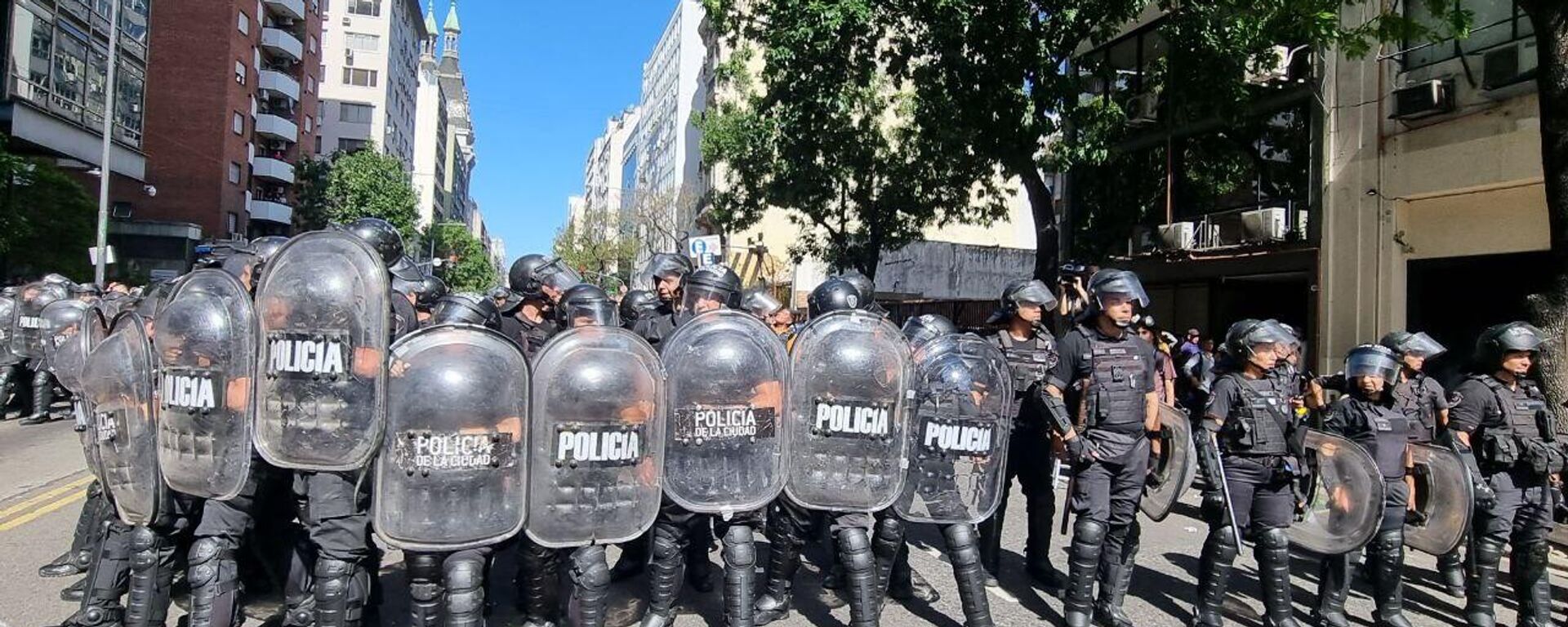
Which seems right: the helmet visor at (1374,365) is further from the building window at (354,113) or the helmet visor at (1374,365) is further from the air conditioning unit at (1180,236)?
the building window at (354,113)

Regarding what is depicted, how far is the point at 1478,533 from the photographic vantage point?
495 cm

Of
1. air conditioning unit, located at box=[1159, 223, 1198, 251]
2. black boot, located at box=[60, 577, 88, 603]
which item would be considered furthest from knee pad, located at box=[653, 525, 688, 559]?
air conditioning unit, located at box=[1159, 223, 1198, 251]

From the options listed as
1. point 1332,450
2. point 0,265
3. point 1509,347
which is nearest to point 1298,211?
point 1509,347

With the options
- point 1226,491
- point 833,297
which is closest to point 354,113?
point 833,297

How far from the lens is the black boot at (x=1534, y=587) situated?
4.87 m

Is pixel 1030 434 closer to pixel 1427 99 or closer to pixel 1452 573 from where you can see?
pixel 1452 573

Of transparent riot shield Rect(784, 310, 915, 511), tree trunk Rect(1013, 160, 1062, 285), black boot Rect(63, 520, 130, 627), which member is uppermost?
tree trunk Rect(1013, 160, 1062, 285)

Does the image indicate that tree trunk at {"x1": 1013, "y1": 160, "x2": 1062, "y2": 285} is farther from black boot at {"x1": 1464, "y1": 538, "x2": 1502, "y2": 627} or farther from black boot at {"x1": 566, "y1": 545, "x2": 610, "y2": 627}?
black boot at {"x1": 566, "y1": 545, "x2": 610, "y2": 627}

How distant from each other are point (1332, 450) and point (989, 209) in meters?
16.4

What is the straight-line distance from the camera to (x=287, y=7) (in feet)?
144

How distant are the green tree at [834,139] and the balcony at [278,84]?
3017 centimetres

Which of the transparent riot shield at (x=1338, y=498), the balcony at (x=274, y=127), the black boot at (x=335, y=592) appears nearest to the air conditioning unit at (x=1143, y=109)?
the transparent riot shield at (x=1338, y=498)

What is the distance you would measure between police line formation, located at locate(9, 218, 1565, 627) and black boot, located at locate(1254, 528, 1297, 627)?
15mm

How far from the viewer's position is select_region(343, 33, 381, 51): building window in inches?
2475
